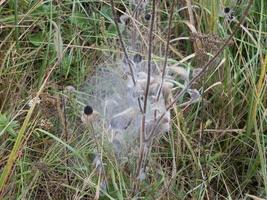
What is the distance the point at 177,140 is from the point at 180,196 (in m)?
0.18

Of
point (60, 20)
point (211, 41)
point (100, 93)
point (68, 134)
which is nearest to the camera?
point (211, 41)

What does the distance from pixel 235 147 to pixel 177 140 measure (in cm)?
21

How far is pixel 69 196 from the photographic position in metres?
1.54

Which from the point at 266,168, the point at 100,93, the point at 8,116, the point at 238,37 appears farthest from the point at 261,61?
the point at 8,116

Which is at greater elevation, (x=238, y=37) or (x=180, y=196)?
(x=238, y=37)

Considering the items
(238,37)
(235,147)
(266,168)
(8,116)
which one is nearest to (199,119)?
(235,147)

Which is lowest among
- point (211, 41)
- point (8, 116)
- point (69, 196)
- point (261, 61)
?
point (69, 196)

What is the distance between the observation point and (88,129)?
4.90 feet

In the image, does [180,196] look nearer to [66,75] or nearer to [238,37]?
[66,75]

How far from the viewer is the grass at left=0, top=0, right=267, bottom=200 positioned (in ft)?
5.07

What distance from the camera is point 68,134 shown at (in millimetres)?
1634

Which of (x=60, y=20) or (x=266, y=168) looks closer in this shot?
(x=266, y=168)

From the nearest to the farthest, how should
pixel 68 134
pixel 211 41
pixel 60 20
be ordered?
pixel 211 41, pixel 68 134, pixel 60 20

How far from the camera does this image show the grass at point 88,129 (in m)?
1.54
